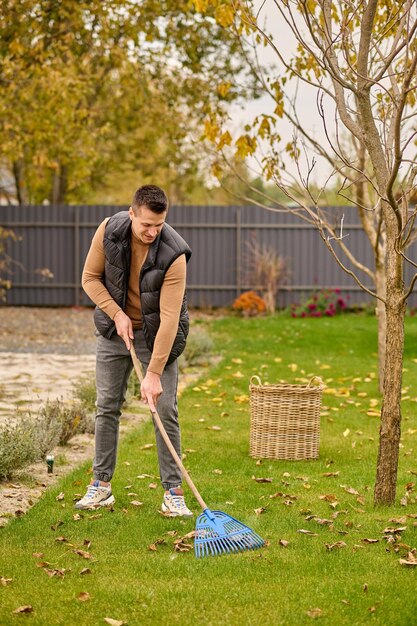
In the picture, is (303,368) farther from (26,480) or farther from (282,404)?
(26,480)

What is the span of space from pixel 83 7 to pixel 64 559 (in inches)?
425

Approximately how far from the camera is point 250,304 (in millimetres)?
17484

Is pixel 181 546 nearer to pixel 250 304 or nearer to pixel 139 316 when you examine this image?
pixel 139 316

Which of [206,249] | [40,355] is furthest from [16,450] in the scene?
[206,249]

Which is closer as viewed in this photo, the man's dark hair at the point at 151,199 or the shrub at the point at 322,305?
the man's dark hair at the point at 151,199

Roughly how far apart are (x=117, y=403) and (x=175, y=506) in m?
0.66

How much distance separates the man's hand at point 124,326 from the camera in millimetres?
4992

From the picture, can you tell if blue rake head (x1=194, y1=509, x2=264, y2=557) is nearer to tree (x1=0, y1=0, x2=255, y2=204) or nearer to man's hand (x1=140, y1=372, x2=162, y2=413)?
man's hand (x1=140, y1=372, x2=162, y2=413)

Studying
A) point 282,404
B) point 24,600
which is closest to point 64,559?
point 24,600

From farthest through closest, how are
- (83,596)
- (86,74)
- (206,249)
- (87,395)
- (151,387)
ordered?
(206,249) → (86,74) → (87,395) → (151,387) → (83,596)

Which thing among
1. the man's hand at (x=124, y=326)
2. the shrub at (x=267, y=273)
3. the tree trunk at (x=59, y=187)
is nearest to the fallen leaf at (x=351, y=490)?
the man's hand at (x=124, y=326)

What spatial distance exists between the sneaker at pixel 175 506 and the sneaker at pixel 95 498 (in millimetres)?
359

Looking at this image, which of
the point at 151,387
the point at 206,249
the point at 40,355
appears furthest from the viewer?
the point at 206,249

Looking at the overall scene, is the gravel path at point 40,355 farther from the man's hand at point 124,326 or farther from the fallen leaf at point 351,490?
the fallen leaf at point 351,490
